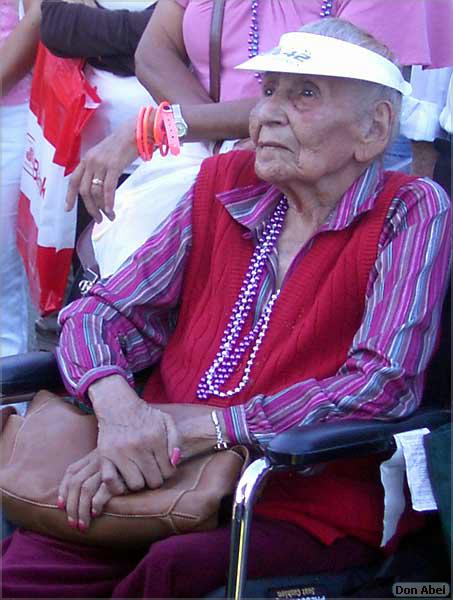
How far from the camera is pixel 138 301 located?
105 inches

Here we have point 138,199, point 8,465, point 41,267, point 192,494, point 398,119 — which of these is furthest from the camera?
point 41,267

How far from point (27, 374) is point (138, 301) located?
316 mm

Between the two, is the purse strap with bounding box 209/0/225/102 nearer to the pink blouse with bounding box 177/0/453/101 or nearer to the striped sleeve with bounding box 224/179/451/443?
the pink blouse with bounding box 177/0/453/101

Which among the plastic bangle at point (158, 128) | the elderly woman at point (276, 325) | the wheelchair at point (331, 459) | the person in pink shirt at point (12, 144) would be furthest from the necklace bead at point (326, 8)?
the person in pink shirt at point (12, 144)

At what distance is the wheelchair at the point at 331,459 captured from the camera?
2109 millimetres

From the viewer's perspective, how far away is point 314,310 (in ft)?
8.11

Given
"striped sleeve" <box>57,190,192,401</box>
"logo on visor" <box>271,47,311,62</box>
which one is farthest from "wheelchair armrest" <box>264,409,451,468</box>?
"logo on visor" <box>271,47,311,62</box>

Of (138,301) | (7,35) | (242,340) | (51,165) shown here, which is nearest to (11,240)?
(51,165)

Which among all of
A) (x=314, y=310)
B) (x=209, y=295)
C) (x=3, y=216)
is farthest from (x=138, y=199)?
(x=3, y=216)

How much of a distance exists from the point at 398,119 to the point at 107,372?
90cm

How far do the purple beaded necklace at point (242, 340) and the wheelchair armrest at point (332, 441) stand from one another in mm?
366

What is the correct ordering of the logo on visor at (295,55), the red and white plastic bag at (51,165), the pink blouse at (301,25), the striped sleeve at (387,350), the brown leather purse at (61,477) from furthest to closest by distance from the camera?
the red and white plastic bag at (51,165) → the pink blouse at (301,25) → the logo on visor at (295,55) → the striped sleeve at (387,350) → the brown leather purse at (61,477)

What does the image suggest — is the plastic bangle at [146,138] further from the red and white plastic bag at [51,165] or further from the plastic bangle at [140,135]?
the red and white plastic bag at [51,165]

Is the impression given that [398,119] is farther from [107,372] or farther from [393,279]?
[107,372]
